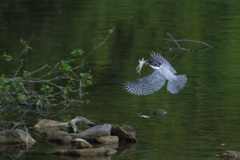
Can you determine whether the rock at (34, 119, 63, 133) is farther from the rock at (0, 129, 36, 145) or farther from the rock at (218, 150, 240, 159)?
the rock at (218, 150, 240, 159)

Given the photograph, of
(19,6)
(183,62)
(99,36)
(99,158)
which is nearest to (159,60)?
(99,158)

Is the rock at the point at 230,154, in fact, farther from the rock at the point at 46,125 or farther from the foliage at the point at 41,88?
the rock at the point at 46,125

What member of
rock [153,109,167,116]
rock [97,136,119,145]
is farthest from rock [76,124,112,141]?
rock [153,109,167,116]

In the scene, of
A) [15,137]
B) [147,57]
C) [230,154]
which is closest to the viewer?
[230,154]

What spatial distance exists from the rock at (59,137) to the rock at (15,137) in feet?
1.00

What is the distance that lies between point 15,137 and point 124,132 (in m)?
1.47

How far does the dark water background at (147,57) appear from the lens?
1070 centimetres

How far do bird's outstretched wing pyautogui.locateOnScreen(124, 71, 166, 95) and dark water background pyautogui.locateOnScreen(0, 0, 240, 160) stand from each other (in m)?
0.58

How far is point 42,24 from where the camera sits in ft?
76.9

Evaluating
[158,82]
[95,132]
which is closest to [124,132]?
[95,132]

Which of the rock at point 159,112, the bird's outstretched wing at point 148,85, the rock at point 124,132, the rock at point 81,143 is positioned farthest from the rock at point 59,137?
the rock at point 159,112

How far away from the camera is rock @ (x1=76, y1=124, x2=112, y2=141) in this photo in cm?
1052

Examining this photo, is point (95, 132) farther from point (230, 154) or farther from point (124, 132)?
point (230, 154)

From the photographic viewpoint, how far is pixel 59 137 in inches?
425
